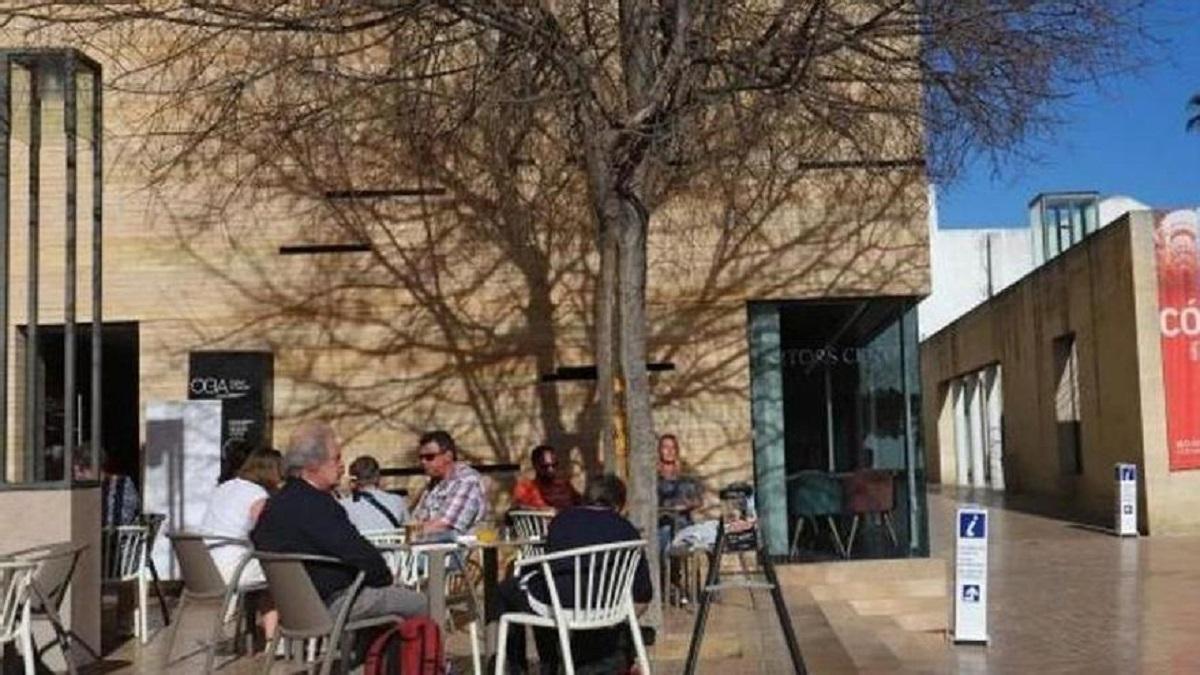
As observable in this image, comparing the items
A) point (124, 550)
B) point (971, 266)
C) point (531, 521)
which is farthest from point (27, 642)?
point (971, 266)

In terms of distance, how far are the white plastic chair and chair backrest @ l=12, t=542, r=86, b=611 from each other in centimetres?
244

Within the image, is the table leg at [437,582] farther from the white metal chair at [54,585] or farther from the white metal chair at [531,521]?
the white metal chair at [531,521]

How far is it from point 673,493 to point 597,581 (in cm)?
563

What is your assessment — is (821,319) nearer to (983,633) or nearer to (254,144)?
(983,633)

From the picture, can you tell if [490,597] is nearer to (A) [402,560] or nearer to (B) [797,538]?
(A) [402,560]

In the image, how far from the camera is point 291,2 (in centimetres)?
952

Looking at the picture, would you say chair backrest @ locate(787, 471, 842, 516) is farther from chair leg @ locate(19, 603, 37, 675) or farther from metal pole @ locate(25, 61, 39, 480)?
chair leg @ locate(19, 603, 37, 675)

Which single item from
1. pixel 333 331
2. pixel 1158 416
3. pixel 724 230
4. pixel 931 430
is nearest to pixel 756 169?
pixel 724 230

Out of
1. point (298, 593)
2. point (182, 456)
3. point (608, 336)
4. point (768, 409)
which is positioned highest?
point (608, 336)

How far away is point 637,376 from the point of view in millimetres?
9172

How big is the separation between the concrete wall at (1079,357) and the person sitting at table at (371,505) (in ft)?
48.7

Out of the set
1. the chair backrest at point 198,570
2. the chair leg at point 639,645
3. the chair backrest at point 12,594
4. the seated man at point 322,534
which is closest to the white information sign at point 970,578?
the chair leg at point 639,645

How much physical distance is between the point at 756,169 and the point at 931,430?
114 ft

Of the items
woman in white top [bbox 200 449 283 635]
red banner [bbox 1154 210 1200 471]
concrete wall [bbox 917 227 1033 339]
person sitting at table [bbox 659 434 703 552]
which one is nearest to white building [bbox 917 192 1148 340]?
concrete wall [bbox 917 227 1033 339]
